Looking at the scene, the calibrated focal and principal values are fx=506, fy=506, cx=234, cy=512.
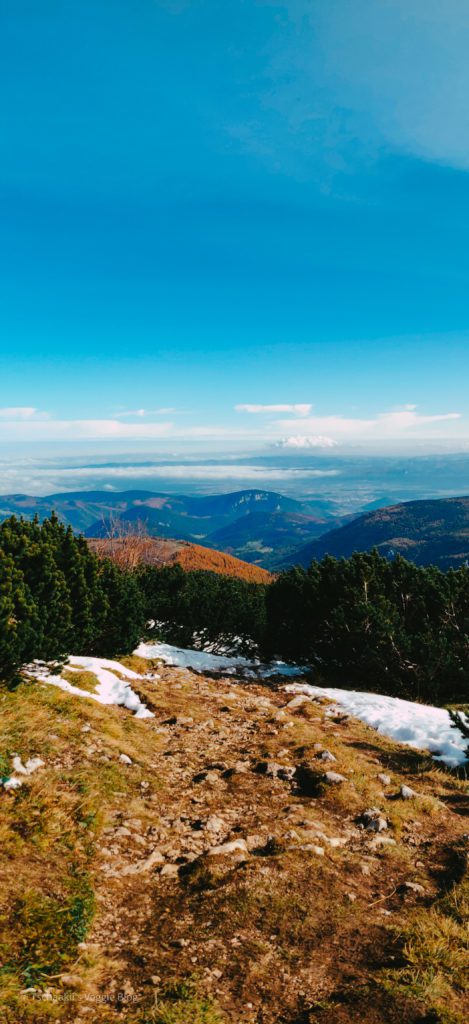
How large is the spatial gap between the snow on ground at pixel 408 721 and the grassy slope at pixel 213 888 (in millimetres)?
984

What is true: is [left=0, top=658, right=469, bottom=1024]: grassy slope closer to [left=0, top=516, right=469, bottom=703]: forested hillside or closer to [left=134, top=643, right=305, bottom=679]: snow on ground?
[left=0, top=516, right=469, bottom=703]: forested hillside

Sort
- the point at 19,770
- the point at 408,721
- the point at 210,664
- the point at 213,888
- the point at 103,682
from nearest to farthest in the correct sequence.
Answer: the point at 213,888 < the point at 19,770 < the point at 408,721 < the point at 103,682 < the point at 210,664

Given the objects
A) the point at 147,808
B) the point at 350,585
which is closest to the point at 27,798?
the point at 147,808

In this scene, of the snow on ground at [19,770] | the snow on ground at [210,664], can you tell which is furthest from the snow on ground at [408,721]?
the snow on ground at [19,770]

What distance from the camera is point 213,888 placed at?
4.74 meters

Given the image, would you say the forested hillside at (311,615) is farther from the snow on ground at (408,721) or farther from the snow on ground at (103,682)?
the snow on ground at (408,721)

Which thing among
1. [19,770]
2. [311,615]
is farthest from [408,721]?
[19,770]

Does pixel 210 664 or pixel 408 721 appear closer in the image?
pixel 408 721

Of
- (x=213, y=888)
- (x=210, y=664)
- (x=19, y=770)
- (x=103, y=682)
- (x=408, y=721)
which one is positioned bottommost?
(x=210, y=664)

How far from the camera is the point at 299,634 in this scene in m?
17.2

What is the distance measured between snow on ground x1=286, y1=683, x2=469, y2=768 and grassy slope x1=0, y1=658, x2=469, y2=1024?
98cm

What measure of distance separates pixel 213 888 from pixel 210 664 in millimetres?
11656

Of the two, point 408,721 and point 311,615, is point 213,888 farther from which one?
point 311,615

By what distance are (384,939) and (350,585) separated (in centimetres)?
1155
